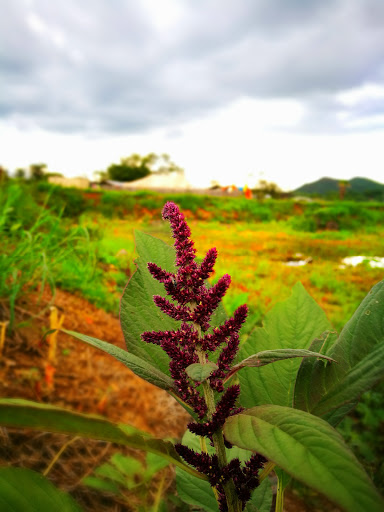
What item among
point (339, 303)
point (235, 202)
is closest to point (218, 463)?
point (339, 303)

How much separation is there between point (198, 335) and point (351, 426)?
5.35ft

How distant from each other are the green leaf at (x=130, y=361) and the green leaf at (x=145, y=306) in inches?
2.5

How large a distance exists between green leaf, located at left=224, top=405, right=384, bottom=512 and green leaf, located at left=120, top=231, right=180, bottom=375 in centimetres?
13

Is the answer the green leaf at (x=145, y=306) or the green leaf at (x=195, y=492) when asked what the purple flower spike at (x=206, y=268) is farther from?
the green leaf at (x=195, y=492)

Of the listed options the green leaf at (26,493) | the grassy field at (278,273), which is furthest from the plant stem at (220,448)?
the grassy field at (278,273)

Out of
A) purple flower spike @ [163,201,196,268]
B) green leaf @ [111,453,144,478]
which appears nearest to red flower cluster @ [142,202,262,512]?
purple flower spike @ [163,201,196,268]

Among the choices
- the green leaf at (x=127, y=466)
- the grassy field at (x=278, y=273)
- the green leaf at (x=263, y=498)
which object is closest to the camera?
the green leaf at (x=263, y=498)

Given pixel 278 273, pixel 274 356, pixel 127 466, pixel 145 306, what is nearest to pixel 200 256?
pixel 145 306

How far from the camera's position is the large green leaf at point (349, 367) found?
309 mm

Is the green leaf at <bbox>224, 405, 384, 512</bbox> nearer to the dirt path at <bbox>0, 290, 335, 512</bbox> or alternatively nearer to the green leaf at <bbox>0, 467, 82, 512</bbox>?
the green leaf at <bbox>0, 467, 82, 512</bbox>

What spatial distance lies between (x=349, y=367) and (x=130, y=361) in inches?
7.3

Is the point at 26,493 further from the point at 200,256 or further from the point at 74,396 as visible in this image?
the point at 74,396

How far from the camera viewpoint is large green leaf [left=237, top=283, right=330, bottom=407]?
1.36 ft

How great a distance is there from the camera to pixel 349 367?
12.9 inches
